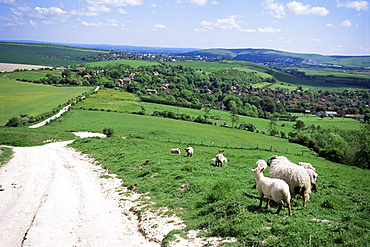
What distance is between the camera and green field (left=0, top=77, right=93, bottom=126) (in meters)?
80.2

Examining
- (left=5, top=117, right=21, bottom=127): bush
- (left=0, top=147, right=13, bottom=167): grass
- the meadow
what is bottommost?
(left=5, top=117, right=21, bottom=127): bush

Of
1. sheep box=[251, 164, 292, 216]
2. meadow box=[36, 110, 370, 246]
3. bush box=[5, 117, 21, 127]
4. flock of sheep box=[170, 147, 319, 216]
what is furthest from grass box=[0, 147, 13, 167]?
bush box=[5, 117, 21, 127]

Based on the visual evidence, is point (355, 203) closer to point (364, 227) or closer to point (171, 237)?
point (364, 227)

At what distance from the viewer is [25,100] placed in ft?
323

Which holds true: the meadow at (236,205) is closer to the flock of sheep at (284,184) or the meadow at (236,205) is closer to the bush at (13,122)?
the flock of sheep at (284,184)

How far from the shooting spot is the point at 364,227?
10.9 meters

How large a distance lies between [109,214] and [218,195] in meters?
6.68

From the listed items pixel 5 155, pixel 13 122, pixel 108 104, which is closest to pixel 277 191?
pixel 5 155

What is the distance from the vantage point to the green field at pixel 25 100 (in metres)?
80.2

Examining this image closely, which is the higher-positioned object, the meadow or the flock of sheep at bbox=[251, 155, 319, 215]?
the flock of sheep at bbox=[251, 155, 319, 215]

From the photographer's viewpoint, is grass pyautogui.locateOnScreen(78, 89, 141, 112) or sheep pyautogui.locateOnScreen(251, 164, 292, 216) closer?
sheep pyautogui.locateOnScreen(251, 164, 292, 216)

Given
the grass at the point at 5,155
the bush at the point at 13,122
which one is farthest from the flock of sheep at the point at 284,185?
the bush at the point at 13,122

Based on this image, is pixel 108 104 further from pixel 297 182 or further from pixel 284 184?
pixel 284 184

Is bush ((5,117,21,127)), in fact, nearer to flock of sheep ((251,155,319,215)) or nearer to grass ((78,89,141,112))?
grass ((78,89,141,112))
